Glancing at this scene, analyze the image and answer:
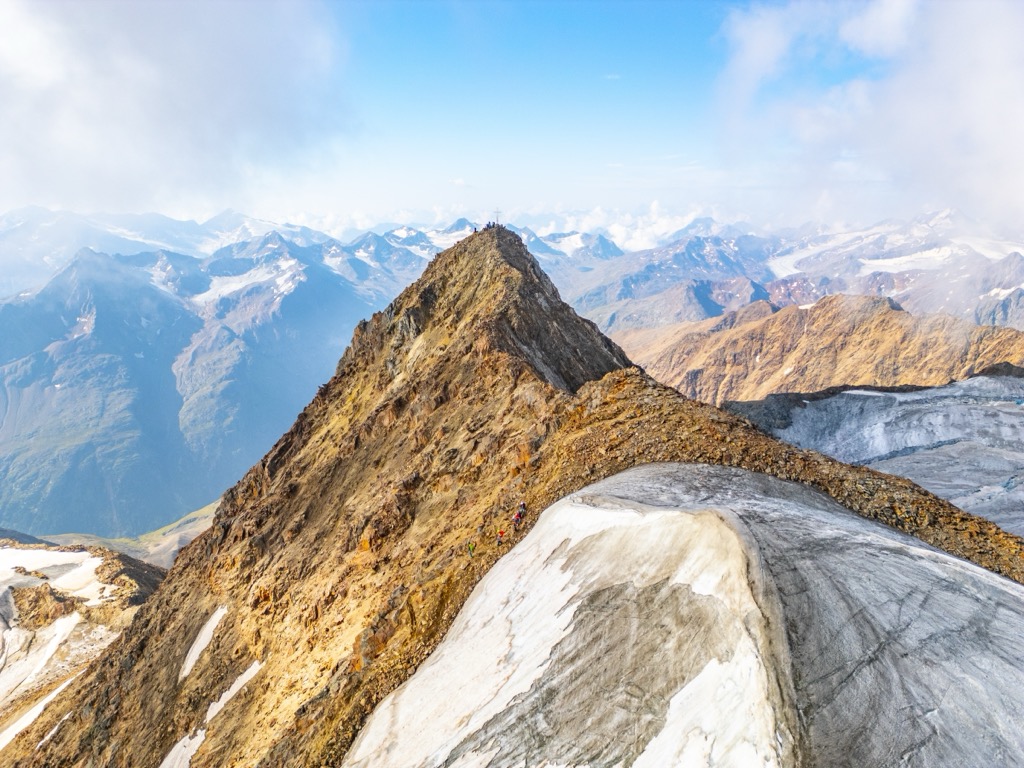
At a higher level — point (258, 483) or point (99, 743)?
point (258, 483)

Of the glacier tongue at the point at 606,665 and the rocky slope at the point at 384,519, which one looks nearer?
the glacier tongue at the point at 606,665

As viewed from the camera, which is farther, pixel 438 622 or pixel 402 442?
pixel 402 442

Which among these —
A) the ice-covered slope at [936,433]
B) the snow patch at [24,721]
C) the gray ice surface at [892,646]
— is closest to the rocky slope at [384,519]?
the snow patch at [24,721]

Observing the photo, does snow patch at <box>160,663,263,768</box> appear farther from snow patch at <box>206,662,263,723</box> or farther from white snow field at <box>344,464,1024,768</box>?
white snow field at <box>344,464,1024,768</box>

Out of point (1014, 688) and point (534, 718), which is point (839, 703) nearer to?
point (1014, 688)

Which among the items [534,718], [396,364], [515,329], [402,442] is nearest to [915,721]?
[534,718]

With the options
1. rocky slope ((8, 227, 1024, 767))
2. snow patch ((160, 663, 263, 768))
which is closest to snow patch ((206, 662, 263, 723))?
snow patch ((160, 663, 263, 768))

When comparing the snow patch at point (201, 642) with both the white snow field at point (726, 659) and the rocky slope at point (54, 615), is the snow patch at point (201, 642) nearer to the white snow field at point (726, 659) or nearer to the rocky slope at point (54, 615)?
the white snow field at point (726, 659)
